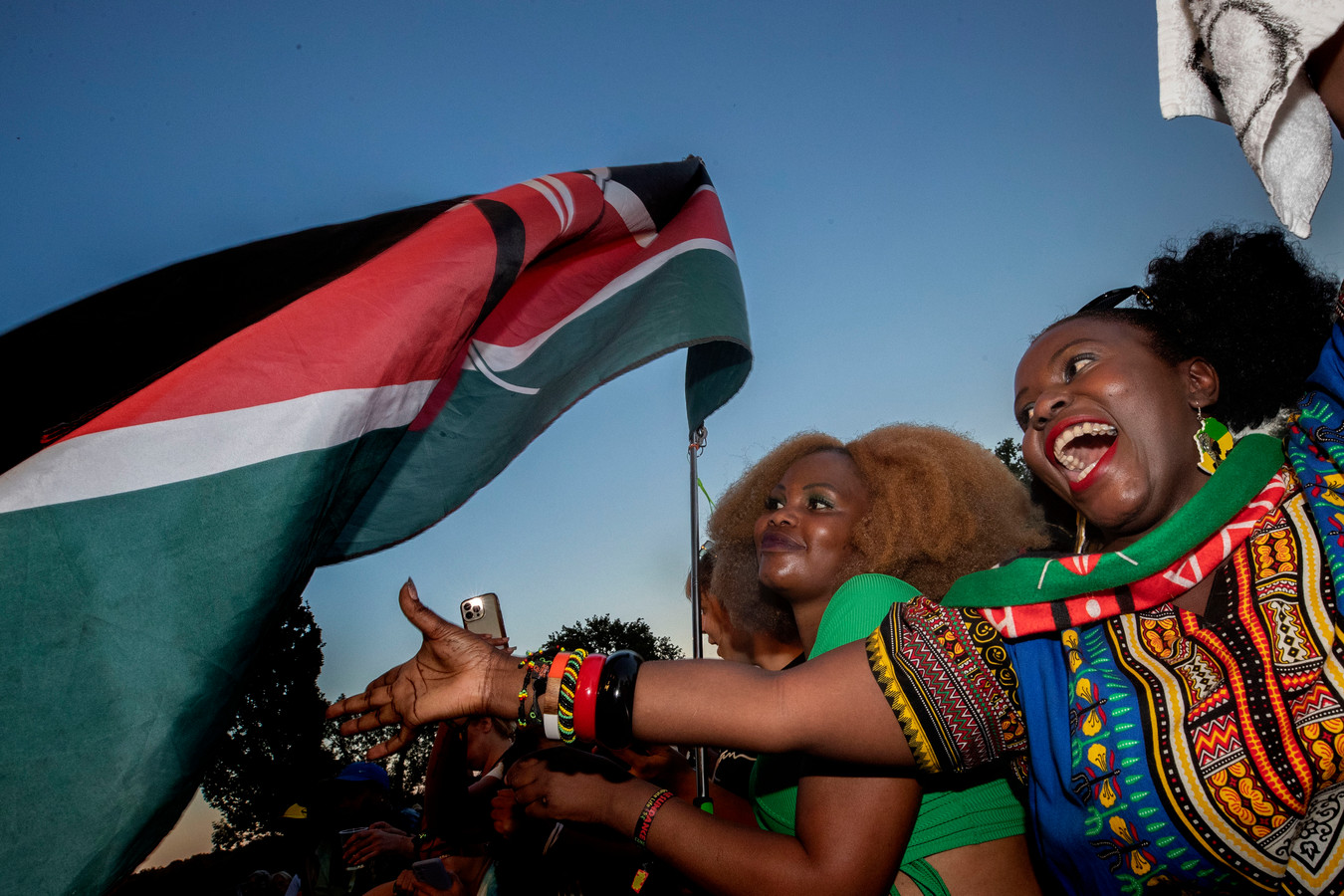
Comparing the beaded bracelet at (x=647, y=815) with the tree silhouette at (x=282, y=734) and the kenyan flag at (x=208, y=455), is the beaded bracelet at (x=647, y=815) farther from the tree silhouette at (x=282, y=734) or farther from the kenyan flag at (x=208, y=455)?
the tree silhouette at (x=282, y=734)

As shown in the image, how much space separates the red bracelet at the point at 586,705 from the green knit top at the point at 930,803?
74 cm

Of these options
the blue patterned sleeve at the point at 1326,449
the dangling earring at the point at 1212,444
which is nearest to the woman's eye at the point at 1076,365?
the dangling earring at the point at 1212,444

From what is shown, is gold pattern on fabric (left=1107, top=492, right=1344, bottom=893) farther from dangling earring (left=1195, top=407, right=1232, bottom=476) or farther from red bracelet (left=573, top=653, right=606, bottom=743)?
red bracelet (left=573, top=653, right=606, bottom=743)

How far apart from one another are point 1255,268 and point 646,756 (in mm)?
3154

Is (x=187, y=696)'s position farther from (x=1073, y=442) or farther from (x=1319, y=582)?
(x=1319, y=582)

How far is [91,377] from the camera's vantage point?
242 cm

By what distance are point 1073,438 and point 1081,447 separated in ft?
0.10

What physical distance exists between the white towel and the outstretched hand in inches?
74.7

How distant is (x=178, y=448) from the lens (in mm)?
2312

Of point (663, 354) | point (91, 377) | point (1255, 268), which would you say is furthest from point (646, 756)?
point (1255, 268)

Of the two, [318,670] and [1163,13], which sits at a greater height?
[318,670]

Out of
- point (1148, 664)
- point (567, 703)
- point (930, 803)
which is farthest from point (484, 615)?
point (1148, 664)

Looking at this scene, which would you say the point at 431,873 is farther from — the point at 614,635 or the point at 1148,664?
the point at 614,635

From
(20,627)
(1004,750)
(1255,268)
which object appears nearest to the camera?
(1004,750)
